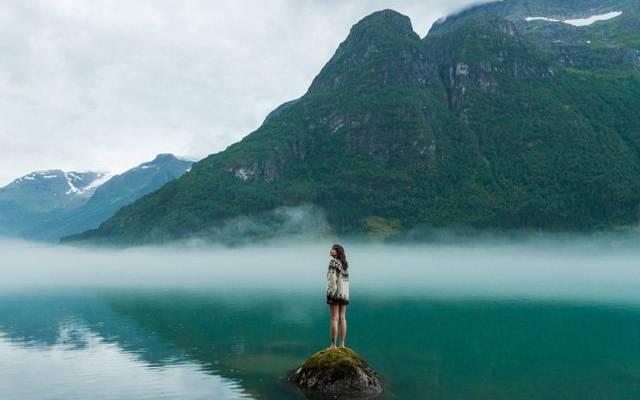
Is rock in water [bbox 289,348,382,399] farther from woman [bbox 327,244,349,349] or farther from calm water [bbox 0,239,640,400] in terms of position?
woman [bbox 327,244,349,349]

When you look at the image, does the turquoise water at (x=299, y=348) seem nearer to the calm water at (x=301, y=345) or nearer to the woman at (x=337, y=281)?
the calm water at (x=301, y=345)

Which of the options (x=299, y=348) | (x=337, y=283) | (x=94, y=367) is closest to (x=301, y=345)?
(x=299, y=348)

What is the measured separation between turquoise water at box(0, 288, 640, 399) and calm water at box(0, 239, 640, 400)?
11cm

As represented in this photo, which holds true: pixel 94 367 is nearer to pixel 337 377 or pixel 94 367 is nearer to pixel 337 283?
pixel 337 377

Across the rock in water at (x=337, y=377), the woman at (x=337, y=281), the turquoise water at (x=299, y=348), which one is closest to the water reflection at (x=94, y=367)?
the turquoise water at (x=299, y=348)

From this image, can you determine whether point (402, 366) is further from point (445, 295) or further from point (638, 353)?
point (445, 295)

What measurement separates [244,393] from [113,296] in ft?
215

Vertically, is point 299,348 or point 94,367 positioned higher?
point 299,348

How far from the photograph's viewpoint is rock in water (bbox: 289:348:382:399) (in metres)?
26.8

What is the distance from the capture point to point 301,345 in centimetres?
4091

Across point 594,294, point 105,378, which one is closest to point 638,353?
point 105,378

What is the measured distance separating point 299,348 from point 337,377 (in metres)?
12.8

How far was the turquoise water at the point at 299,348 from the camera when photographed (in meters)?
29.0

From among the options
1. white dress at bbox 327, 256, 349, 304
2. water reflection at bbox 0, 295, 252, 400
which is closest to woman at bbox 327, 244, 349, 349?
white dress at bbox 327, 256, 349, 304
